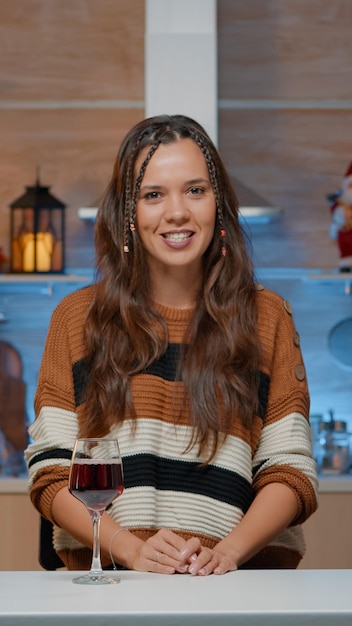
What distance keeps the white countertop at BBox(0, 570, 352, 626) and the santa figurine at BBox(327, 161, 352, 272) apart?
2648 millimetres

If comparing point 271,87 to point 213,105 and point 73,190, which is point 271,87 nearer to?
point 213,105

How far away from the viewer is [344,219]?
12.7ft

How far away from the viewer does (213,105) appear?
362cm

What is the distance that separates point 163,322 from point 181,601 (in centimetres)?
85

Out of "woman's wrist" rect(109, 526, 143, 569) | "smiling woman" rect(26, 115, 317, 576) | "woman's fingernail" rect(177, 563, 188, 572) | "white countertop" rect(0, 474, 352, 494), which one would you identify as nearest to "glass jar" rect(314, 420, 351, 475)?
"white countertop" rect(0, 474, 352, 494)

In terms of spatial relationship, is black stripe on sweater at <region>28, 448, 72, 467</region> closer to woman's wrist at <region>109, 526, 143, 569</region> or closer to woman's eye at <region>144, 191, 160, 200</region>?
woman's wrist at <region>109, 526, 143, 569</region>

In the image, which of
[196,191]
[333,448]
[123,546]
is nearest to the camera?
[123,546]

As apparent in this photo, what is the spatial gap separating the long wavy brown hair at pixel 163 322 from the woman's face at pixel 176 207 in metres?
0.03

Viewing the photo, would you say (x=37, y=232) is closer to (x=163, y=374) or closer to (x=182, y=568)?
(x=163, y=374)

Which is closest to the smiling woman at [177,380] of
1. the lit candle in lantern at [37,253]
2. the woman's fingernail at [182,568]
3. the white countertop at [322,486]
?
A: the woman's fingernail at [182,568]

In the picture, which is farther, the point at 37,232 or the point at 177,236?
the point at 37,232

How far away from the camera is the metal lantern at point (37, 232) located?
380 centimetres

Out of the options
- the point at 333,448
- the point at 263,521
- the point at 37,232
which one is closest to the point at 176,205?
the point at 263,521

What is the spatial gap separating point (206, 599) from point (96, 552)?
24cm
